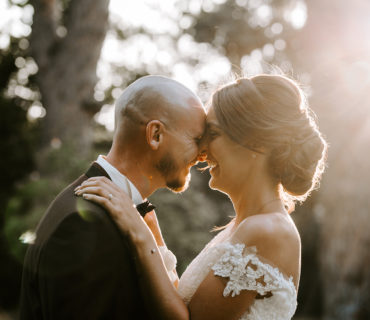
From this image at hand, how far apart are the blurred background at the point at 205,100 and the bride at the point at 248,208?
2399mm

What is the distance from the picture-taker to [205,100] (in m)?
7.56

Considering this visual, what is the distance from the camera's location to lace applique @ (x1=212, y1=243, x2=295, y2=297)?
8.21 ft

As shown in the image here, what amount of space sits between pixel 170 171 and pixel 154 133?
0.28 m

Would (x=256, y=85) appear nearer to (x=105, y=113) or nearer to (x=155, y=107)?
(x=155, y=107)

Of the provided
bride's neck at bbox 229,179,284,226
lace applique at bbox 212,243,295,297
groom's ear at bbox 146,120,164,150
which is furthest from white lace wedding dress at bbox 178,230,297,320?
groom's ear at bbox 146,120,164,150

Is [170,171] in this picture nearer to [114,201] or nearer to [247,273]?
[114,201]


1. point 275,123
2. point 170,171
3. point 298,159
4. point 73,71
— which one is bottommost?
point 73,71

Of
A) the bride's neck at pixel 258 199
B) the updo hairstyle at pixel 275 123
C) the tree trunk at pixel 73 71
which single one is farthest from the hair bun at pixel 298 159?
the tree trunk at pixel 73 71

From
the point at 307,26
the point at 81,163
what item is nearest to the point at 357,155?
the point at 307,26

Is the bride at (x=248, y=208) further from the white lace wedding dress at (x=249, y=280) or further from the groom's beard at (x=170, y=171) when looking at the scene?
the groom's beard at (x=170, y=171)

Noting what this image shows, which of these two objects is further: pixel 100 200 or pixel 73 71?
pixel 73 71

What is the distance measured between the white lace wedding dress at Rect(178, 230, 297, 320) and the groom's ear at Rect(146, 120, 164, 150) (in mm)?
773

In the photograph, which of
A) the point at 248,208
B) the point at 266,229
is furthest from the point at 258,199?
the point at 266,229

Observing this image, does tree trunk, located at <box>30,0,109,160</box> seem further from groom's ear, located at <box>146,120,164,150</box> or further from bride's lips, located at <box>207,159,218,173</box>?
groom's ear, located at <box>146,120,164,150</box>
